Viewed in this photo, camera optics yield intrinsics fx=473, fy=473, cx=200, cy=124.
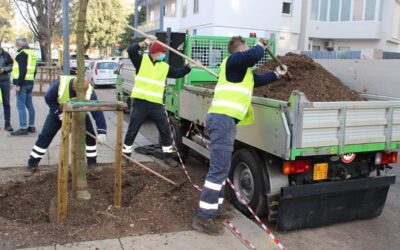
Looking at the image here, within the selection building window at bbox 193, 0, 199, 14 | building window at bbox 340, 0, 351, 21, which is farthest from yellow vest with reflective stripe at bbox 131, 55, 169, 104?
building window at bbox 340, 0, 351, 21

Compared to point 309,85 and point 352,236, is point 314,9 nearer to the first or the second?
point 309,85

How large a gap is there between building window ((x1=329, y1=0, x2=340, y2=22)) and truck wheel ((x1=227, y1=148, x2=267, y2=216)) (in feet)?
100

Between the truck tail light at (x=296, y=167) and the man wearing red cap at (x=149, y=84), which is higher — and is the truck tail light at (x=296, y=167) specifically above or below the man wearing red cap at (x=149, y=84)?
below

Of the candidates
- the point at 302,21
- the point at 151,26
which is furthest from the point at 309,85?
the point at 151,26

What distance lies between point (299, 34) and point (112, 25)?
28.5m

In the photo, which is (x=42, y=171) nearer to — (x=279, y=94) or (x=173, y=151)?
(x=173, y=151)

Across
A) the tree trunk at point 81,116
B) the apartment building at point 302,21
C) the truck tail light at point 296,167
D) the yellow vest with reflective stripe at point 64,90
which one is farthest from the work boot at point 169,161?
the apartment building at point 302,21

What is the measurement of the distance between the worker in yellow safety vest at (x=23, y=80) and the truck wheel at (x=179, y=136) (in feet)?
11.4

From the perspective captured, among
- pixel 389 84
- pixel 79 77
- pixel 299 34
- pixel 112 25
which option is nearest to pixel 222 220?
pixel 79 77

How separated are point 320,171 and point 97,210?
232 cm

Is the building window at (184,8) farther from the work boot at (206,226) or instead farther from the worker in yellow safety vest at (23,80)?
the work boot at (206,226)

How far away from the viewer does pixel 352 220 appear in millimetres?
5367

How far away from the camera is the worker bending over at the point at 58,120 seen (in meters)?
5.89

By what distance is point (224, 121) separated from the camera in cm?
463
